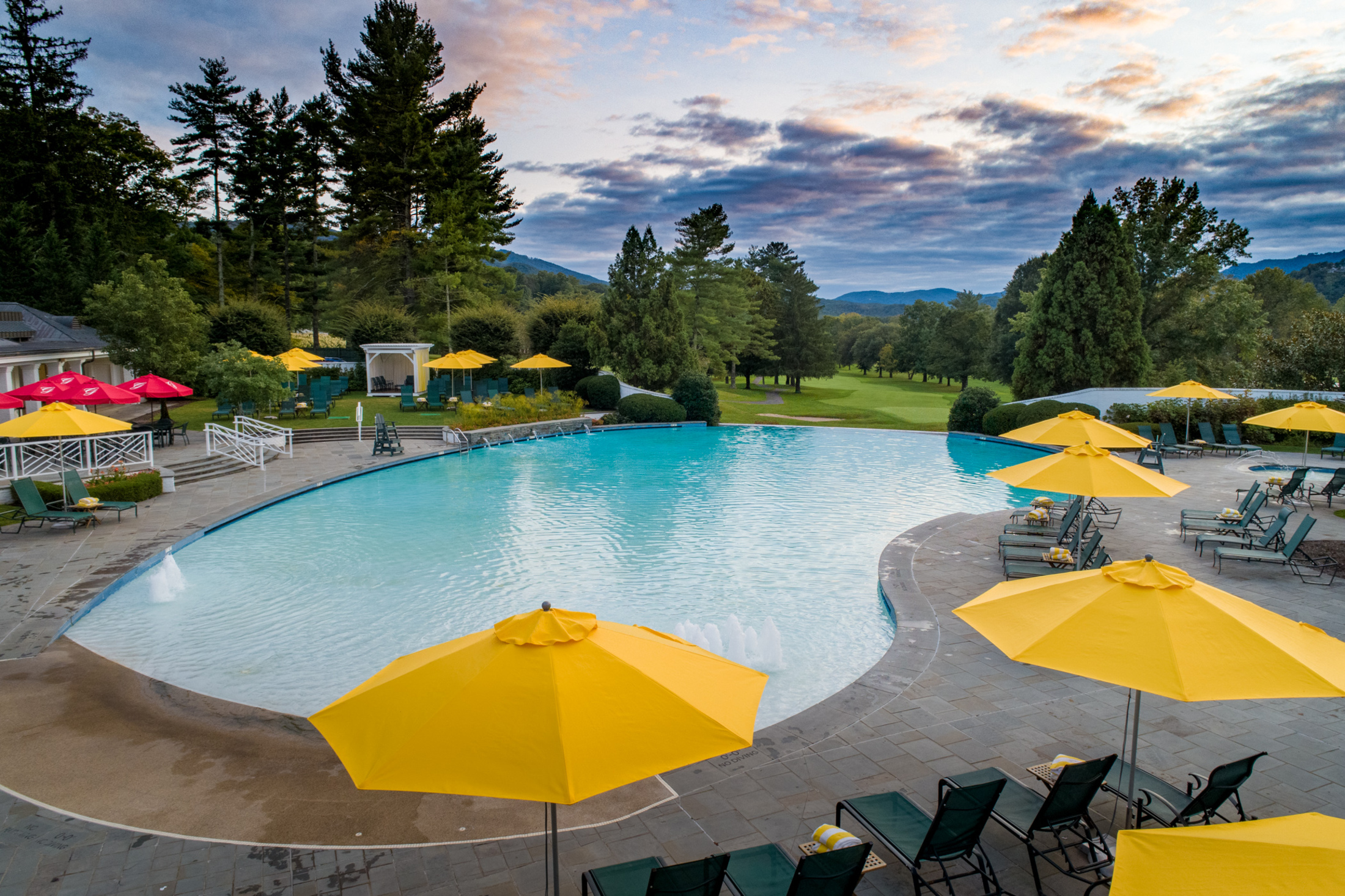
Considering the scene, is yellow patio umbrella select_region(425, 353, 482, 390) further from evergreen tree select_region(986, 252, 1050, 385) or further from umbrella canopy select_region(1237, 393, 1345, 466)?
evergreen tree select_region(986, 252, 1050, 385)

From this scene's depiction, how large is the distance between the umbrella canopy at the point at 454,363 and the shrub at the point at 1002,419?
1908 cm

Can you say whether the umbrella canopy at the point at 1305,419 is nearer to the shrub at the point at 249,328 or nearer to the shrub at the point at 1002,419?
the shrub at the point at 1002,419

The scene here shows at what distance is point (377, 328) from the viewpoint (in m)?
34.7

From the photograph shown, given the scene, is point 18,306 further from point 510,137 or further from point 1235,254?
point 1235,254

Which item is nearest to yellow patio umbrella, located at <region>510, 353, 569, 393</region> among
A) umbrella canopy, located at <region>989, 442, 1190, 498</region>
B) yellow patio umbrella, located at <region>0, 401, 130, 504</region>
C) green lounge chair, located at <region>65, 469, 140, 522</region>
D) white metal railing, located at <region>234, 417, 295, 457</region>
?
white metal railing, located at <region>234, 417, 295, 457</region>

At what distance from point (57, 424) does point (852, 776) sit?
1348 centimetres

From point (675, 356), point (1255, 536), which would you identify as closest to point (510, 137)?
point (675, 356)

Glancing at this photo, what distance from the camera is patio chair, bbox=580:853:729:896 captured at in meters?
3.48

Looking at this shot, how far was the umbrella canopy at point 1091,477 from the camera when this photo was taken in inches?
356

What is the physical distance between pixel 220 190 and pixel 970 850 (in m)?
49.0

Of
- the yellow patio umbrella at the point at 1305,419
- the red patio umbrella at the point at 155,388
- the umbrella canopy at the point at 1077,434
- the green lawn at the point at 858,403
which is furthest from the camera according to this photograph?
the green lawn at the point at 858,403

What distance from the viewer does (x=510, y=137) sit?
47250 mm

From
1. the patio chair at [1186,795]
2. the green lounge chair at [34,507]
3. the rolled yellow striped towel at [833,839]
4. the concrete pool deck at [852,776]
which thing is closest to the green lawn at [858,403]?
the green lounge chair at [34,507]

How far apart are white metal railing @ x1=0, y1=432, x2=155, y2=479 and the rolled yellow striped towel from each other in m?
15.7
